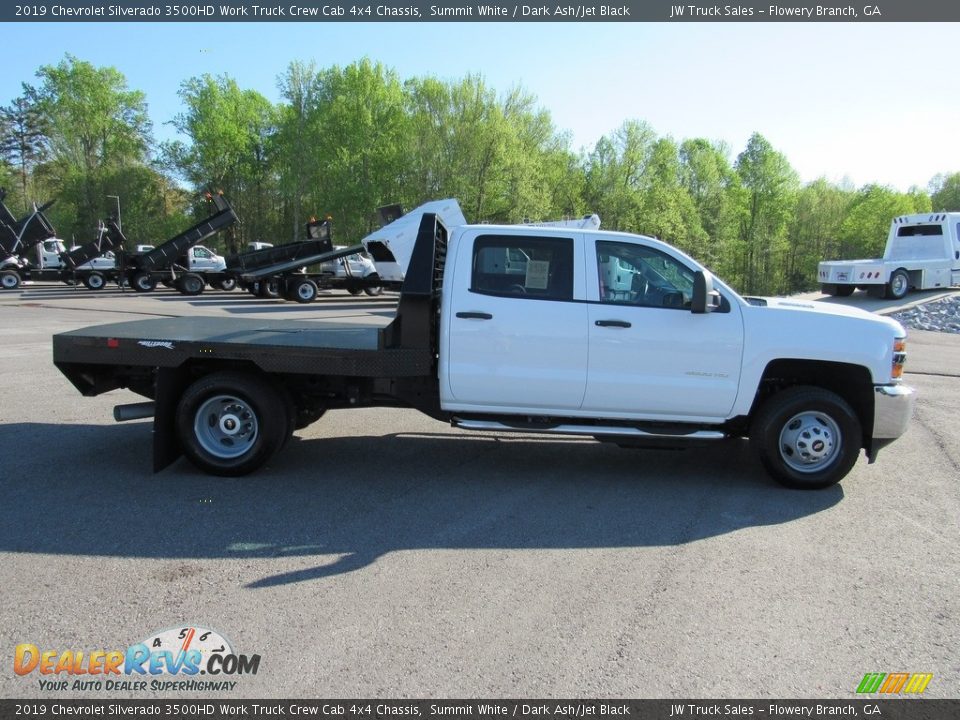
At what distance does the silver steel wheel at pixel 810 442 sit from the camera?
5.77m

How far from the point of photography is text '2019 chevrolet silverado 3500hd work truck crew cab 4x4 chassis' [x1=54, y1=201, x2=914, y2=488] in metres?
5.65

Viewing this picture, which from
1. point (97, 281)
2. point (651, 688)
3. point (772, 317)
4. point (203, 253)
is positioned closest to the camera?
point (651, 688)

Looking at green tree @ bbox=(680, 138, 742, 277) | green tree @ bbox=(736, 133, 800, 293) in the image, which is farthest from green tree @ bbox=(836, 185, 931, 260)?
green tree @ bbox=(680, 138, 742, 277)

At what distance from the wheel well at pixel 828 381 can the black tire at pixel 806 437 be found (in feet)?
0.52

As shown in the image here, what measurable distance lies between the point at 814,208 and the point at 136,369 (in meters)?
80.5

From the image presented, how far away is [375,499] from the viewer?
214 inches

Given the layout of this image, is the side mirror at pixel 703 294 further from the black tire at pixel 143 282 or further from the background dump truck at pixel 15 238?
the background dump truck at pixel 15 238

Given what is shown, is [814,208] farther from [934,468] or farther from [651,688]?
[651,688]

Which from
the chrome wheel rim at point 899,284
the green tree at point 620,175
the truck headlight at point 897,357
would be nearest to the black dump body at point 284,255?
the chrome wheel rim at point 899,284

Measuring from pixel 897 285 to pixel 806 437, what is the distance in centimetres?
2146

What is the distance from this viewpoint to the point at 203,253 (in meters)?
33.7

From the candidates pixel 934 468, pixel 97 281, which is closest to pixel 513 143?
pixel 97 281

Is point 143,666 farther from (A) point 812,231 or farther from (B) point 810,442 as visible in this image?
(A) point 812,231

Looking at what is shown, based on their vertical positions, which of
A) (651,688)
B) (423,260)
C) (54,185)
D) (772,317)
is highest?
(54,185)
